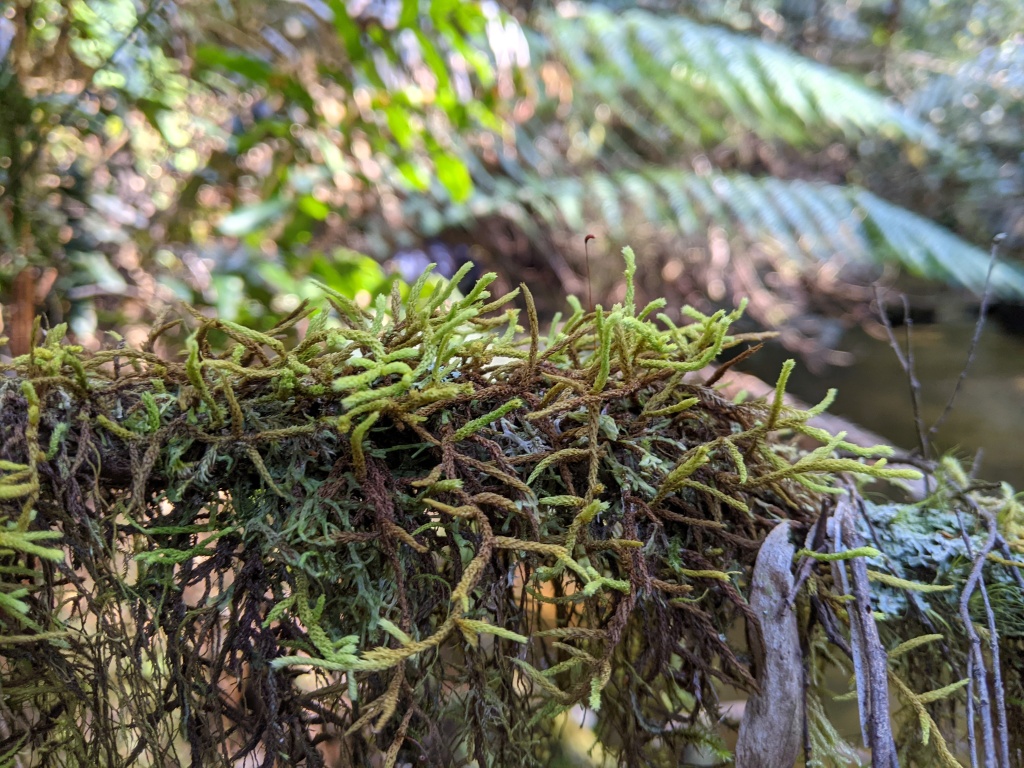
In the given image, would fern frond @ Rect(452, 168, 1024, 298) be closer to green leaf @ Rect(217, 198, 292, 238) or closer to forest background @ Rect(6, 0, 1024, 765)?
forest background @ Rect(6, 0, 1024, 765)

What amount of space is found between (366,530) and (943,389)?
Answer: 274 cm

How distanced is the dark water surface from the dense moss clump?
162 centimetres

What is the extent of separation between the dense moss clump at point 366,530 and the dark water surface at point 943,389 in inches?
63.8

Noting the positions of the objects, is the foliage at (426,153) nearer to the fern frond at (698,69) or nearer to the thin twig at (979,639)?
the fern frond at (698,69)

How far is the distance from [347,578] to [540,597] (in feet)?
0.63

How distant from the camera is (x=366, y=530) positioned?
58cm

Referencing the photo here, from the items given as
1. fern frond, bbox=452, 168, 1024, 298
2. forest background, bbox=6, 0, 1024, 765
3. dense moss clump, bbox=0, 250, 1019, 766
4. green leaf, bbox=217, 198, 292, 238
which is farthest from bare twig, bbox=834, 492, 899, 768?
fern frond, bbox=452, 168, 1024, 298

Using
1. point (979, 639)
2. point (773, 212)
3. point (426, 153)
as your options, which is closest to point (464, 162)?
point (426, 153)

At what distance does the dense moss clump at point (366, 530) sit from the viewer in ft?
1.84

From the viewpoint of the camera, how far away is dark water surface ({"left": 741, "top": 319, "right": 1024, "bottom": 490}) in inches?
84.0

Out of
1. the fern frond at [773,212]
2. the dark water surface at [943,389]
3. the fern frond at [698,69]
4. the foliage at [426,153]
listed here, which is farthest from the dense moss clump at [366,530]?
the fern frond at [698,69]

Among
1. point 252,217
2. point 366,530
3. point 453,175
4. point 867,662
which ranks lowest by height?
point 867,662

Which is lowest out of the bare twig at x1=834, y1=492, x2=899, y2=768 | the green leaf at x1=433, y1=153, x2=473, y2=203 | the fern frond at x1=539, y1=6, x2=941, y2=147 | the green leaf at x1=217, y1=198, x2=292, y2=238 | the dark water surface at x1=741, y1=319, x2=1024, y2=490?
the bare twig at x1=834, y1=492, x2=899, y2=768

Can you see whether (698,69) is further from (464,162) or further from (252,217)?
(252,217)
